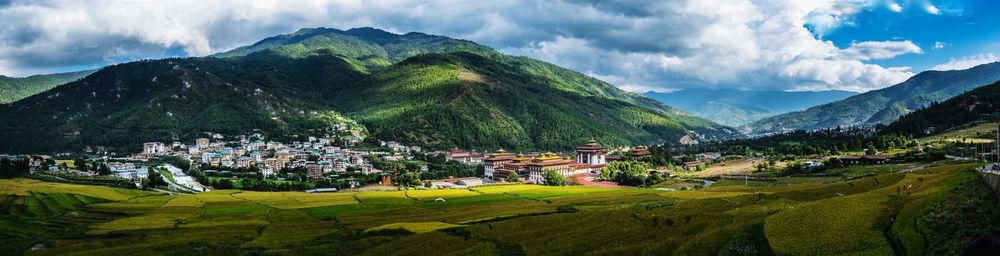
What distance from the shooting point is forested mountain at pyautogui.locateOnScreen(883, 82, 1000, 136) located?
545ft

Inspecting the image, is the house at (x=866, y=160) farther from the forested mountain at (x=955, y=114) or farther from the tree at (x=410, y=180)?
the tree at (x=410, y=180)

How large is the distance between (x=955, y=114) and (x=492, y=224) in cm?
17682

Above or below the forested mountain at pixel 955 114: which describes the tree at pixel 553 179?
below

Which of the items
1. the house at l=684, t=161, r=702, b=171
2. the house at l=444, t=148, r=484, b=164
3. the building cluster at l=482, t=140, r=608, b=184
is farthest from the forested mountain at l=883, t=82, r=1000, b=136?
the house at l=444, t=148, r=484, b=164

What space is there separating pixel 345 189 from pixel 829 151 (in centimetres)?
10587

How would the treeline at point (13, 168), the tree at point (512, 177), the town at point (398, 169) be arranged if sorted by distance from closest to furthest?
the treeline at point (13, 168)
the town at point (398, 169)
the tree at point (512, 177)

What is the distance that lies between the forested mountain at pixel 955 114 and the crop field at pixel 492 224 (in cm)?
12892

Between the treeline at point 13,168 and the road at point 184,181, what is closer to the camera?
the treeline at point 13,168

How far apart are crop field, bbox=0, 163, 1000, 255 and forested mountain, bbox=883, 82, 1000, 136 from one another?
12892cm

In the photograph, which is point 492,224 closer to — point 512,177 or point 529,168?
point 512,177

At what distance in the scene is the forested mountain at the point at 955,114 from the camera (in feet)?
545

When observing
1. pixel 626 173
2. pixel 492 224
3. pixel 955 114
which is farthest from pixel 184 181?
pixel 955 114

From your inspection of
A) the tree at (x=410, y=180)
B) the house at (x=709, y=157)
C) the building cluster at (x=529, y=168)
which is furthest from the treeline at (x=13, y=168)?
the house at (x=709, y=157)

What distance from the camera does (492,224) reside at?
51.3m
